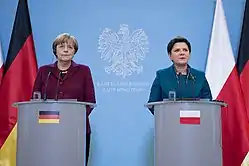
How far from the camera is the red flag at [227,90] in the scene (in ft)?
12.0

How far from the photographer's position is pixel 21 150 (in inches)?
102

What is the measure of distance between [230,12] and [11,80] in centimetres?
199

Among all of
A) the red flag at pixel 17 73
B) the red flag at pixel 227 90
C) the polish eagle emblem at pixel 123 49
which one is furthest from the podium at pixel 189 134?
the red flag at pixel 17 73

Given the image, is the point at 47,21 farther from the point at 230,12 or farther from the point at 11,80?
the point at 230,12

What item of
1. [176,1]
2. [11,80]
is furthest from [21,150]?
[176,1]

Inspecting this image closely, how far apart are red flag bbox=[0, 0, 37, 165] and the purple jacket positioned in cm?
81

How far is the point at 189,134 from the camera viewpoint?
98.3 inches

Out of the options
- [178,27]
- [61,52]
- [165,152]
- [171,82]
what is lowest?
[165,152]

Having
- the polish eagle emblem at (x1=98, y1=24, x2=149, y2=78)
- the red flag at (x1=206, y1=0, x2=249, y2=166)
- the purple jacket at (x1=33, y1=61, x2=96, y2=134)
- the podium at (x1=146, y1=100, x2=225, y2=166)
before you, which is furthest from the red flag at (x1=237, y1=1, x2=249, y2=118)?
the purple jacket at (x1=33, y1=61, x2=96, y2=134)

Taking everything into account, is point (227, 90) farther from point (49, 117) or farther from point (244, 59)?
point (49, 117)

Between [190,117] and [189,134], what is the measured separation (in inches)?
3.7

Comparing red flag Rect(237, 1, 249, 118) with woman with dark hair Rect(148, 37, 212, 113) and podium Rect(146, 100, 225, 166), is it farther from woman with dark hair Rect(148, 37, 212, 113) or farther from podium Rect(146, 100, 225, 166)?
podium Rect(146, 100, 225, 166)

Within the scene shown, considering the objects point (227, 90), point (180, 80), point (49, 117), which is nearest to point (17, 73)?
point (49, 117)

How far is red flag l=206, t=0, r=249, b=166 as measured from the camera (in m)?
3.67
